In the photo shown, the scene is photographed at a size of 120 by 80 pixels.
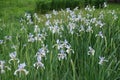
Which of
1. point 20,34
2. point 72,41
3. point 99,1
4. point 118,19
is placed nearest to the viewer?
point 72,41

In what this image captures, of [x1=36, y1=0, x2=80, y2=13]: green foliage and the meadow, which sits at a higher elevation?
the meadow

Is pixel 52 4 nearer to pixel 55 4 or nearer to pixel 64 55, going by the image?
pixel 55 4

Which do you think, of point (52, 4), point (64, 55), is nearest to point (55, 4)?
point (52, 4)

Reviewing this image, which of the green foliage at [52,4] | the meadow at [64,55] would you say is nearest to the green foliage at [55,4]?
the green foliage at [52,4]

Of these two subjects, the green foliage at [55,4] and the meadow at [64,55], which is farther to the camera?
the green foliage at [55,4]

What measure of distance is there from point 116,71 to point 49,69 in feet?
2.39

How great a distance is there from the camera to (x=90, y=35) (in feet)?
15.0

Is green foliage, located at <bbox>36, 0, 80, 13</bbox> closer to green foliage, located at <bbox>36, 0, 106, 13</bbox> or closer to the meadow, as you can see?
green foliage, located at <bbox>36, 0, 106, 13</bbox>

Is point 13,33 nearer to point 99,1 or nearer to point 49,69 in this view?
point 49,69

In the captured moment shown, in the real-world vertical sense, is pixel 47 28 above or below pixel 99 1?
above

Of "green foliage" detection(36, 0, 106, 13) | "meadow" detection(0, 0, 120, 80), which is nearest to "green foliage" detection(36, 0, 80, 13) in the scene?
"green foliage" detection(36, 0, 106, 13)

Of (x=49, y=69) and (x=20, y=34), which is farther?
(x=20, y=34)

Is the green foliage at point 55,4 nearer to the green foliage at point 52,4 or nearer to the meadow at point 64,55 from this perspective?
the green foliage at point 52,4

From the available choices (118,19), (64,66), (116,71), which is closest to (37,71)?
(64,66)
